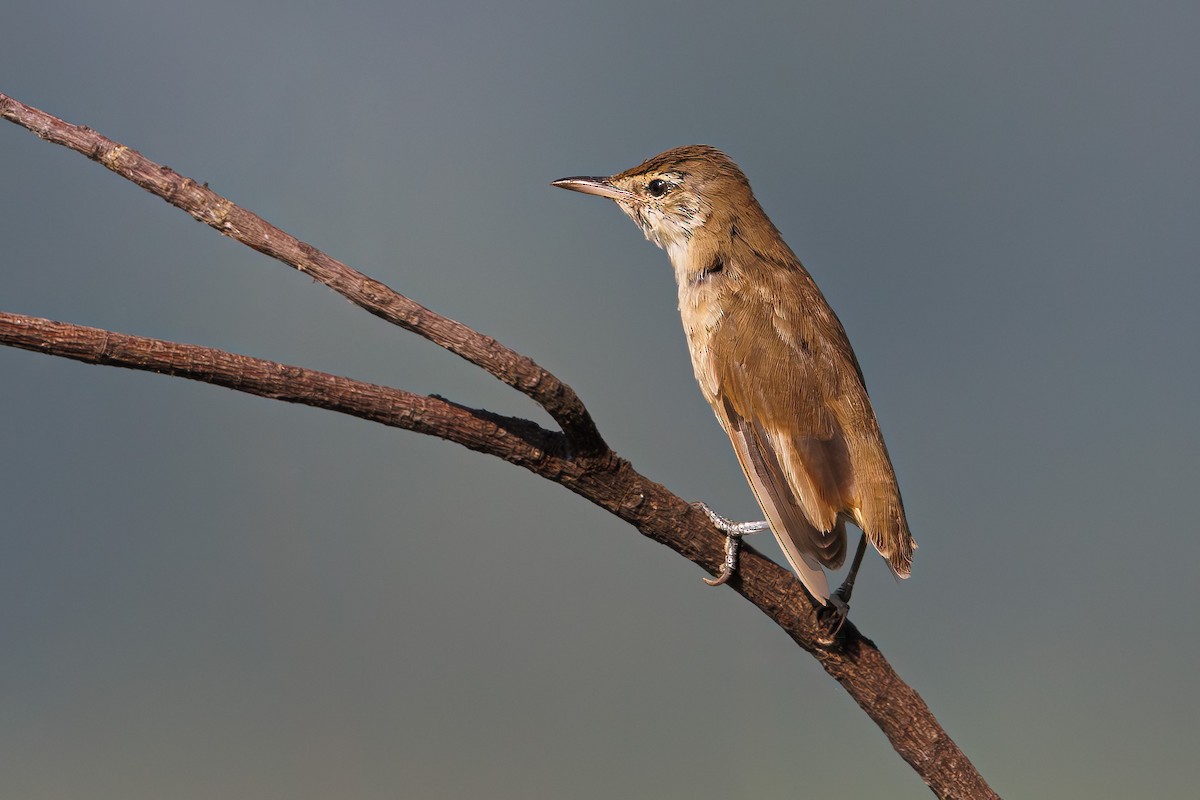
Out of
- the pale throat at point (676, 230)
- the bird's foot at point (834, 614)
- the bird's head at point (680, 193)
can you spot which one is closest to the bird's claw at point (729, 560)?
the bird's foot at point (834, 614)

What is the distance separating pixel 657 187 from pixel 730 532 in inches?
56.1

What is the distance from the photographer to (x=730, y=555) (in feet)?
9.92

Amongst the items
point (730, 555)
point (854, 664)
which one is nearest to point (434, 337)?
point (730, 555)

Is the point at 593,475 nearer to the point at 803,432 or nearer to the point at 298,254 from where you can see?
the point at 803,432

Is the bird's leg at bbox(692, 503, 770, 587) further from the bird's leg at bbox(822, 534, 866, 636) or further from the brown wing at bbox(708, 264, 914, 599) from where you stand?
the bird's leg at bbox(822, 534, 866, 636)

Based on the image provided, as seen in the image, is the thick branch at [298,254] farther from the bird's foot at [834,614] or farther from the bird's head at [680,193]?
the bird's head at [680,193]

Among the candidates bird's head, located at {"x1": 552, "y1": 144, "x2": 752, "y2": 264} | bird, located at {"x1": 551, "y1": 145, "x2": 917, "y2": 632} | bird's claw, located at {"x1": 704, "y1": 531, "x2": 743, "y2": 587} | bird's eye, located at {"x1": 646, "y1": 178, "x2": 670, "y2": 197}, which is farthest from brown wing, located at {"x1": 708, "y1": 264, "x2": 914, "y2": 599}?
bird's eye, located at {"x1": 646, "y1": 178, "x2": 670, "y2": 197}

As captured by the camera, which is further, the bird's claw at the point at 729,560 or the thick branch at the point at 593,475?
the bird's claw at the point at 729,560

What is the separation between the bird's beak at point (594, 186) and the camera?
385 cm

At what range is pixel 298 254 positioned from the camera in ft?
8.30

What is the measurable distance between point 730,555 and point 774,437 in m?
0.43

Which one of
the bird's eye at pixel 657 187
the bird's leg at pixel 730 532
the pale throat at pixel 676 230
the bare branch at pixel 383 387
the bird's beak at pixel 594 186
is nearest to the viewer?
the bare branch at pixel 383 387

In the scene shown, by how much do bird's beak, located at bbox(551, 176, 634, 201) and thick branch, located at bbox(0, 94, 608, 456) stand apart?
4.92 ft

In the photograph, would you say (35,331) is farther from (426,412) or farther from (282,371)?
(426,412)
